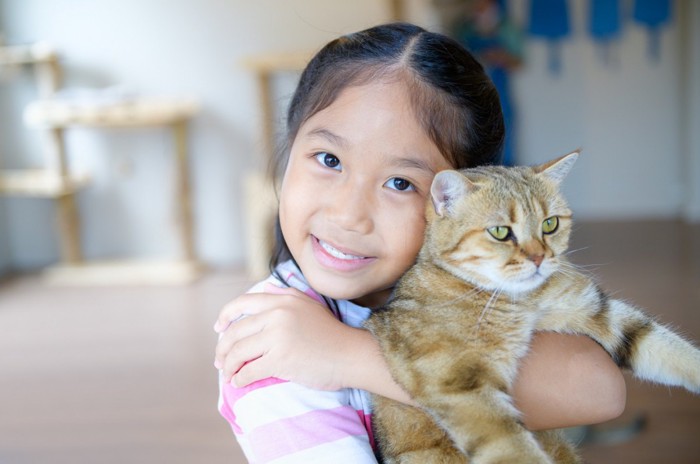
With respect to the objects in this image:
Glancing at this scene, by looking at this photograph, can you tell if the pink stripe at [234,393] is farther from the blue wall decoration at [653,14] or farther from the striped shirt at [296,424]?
the blue wall decoration at [653,14]

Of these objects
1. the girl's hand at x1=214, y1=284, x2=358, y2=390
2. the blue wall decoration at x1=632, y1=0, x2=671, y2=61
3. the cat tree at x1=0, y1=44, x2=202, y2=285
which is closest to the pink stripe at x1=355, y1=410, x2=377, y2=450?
the girl's hand at x1=214, y1=284, x2=358, y2=390

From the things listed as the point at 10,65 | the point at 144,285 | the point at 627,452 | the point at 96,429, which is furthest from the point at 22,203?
the point at 627,452

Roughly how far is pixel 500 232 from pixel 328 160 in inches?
11.0

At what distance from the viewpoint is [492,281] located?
1.05m

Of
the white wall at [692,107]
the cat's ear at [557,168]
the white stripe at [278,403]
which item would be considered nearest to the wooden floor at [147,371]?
the white wall at [692,107]

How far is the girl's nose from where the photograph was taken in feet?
3.37

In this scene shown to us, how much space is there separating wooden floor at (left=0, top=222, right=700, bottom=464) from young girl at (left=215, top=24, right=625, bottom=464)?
1076mm

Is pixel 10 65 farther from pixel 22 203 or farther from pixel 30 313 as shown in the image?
pixel 30 313

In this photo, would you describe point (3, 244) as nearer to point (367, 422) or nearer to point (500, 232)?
point (367, 422)

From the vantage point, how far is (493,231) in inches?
42.0

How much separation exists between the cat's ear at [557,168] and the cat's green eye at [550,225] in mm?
69

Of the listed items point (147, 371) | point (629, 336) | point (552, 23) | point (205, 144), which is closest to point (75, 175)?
point (205, 144)

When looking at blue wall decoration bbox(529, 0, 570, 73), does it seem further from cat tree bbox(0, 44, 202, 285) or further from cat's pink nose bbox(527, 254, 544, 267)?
cat's pink nose bbox(527, 254, 544, 267)

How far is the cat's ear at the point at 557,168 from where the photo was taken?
1135 millimetres
